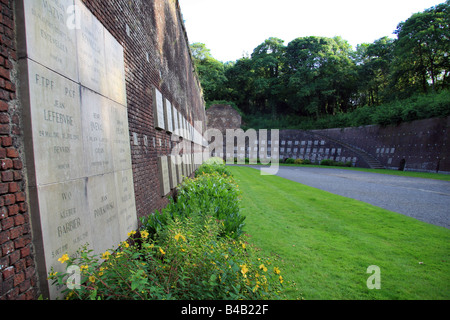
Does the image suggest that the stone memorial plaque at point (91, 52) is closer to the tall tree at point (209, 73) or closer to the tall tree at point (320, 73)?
the tall tree at point (320, 73)

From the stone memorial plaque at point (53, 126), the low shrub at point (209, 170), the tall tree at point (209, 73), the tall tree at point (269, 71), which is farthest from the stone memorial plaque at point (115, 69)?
the tall tree at point (209, 73)

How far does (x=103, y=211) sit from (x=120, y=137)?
1124 mm

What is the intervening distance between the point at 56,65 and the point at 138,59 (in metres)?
2.74

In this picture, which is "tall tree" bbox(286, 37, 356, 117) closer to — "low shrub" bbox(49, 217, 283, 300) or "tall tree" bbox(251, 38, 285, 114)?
"tall tree" bbox(251, 38, 285, 114)

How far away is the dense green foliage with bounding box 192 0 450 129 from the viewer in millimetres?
22078

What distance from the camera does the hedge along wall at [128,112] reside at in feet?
5.53

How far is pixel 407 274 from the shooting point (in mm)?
3596

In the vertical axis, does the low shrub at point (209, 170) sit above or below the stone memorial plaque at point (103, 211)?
below

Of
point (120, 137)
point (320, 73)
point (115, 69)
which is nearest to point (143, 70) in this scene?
point (115, 69)

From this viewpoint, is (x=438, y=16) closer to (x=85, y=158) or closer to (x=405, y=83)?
(x=405, y=83)

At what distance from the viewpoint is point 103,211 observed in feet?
9.59

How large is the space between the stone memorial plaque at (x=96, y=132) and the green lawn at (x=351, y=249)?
2849mm
